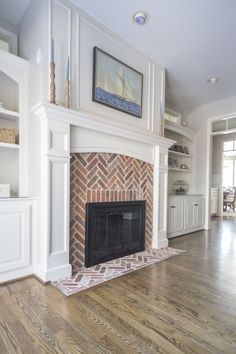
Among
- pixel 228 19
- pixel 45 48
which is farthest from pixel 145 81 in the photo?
pixel 45 48

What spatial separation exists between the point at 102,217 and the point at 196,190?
3.35 metres

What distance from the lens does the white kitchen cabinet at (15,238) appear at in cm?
220

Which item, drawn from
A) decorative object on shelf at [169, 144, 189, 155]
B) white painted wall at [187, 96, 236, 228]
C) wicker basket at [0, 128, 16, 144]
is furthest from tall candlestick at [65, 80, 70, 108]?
white painted wall at [187, 96, 236, 228]

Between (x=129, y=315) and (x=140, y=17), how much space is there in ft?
9.97

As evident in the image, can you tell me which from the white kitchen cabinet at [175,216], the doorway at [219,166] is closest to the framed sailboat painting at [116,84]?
the white kitchen cabinet at [175,216]

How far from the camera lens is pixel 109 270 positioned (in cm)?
255

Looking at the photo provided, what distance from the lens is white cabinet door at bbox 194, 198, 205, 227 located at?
15.8ft

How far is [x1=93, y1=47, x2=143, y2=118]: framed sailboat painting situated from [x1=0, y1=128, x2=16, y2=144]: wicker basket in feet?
3.39

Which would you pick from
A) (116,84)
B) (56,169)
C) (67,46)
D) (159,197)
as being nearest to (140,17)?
(116,84)

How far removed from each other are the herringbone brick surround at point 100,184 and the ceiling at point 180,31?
1.62 metres

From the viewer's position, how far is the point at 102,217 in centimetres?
282

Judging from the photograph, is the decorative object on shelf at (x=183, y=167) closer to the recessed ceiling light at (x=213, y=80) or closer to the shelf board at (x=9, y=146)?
the recessed ceiling light at (x=213, y=80)

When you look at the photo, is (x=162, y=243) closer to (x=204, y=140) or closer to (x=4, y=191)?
(x=4, y=191)

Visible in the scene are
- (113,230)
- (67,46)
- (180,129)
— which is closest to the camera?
(67,46)
